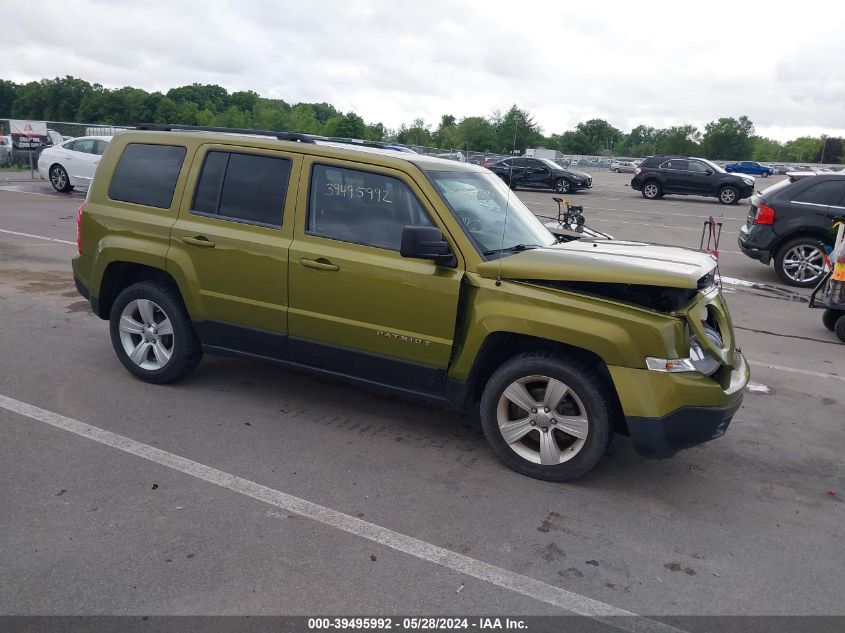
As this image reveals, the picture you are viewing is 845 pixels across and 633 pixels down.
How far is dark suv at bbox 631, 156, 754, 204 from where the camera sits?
2633 cm

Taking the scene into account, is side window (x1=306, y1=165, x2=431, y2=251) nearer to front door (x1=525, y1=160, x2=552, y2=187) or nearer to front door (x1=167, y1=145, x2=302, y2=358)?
front door (x1=167, y1=145, x2=302, y2=358)

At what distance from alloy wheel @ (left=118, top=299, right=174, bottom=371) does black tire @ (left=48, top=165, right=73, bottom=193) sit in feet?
52.4

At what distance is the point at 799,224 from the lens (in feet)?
36.2

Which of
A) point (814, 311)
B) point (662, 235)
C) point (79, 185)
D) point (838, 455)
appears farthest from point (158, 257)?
point (79, 185)

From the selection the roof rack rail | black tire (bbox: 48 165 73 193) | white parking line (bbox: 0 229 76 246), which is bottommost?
white parking line (bbox: 0 229 76 246)

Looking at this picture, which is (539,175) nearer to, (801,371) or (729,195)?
(729,195)

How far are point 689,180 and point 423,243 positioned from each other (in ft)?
82.5

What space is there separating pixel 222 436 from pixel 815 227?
9.92 meters

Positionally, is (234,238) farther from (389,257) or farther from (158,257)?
(389,257)

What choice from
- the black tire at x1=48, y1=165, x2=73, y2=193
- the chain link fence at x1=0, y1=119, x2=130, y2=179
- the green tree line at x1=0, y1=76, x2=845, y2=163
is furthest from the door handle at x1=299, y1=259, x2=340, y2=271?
the green tree line at x1=0, y1=76, x2=845, y2=163

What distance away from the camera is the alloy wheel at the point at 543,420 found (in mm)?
4141

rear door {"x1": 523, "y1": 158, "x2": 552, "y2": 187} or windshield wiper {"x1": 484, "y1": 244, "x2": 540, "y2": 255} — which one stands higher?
rear door {"x1": 523, "y1": 158, "x2": 552, "y2": 187}

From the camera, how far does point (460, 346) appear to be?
4352mm

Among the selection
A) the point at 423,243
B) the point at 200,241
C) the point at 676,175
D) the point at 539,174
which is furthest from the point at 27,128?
the point at 423,243
